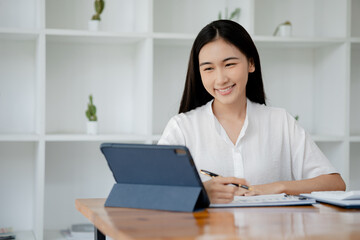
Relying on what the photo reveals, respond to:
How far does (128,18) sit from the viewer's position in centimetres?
340

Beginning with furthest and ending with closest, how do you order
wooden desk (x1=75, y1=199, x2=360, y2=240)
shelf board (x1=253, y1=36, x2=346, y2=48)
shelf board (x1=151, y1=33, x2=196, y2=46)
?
shelf board (x1=253, y1=36, x2=346, y2=48), shelf board (x1=151, y1=33, x2=196, y2=46), wooden desk (x1=75, y1=199, x2=360, y2=240)

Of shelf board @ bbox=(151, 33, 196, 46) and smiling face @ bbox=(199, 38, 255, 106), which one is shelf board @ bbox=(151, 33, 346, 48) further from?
smiling face @ bbox=(199, 38, 255, 106)

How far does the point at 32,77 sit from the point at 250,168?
5.30ft

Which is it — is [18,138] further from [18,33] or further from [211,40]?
[211,40]

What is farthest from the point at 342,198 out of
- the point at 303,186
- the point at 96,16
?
the point at 96,16

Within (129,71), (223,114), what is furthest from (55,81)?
(223,114)

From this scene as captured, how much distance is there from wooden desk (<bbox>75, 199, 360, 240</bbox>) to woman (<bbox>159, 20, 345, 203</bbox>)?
24.2 inches

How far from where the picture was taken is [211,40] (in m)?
2.15

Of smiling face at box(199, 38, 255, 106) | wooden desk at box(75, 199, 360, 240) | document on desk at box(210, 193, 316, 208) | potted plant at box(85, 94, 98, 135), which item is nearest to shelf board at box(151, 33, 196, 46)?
potted plant at box(85, 94, 98, 135)

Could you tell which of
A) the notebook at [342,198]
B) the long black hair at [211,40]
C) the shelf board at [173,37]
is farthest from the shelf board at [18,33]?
the notebook at [342,198]

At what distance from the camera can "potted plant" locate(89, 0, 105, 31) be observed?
312cm

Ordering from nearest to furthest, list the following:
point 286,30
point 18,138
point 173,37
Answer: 1. point 18,138
2. point 173,37
3. point 286,30

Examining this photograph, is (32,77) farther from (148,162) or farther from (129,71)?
(148,162)

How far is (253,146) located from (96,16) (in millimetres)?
1362
